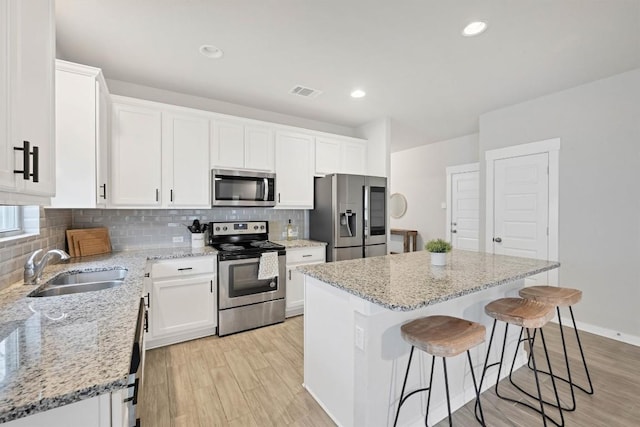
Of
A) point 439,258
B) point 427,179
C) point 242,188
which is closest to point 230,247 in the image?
point 242,188

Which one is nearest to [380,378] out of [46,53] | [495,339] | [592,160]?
[495,339]

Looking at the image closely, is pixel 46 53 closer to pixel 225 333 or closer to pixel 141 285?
pixel 141 285

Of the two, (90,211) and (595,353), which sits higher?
(90,211)

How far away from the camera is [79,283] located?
6.35 ft

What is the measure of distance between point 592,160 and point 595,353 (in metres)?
1.98

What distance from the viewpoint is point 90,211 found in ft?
9.29

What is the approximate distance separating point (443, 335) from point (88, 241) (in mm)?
3051

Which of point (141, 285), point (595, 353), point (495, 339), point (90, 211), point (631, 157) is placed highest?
point (631, 157)

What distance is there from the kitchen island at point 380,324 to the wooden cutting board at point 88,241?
2135 millimetres

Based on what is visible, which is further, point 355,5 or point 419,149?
point 419,149

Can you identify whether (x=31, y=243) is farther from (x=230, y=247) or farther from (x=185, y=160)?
(x=230, y=247)

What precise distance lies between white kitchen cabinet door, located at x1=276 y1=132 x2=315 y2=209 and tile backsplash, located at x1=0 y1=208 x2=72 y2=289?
2098 mm

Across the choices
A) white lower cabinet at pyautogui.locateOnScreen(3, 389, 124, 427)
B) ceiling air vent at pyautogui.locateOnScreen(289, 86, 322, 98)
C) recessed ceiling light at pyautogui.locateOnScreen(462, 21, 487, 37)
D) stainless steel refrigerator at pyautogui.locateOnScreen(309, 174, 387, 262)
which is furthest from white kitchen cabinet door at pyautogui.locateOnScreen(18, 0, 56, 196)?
stainless steel refrigerator at pyautogui.locateOnScreen(309, 174, 387, 262)

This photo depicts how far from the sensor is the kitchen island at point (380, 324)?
57.9 inches
